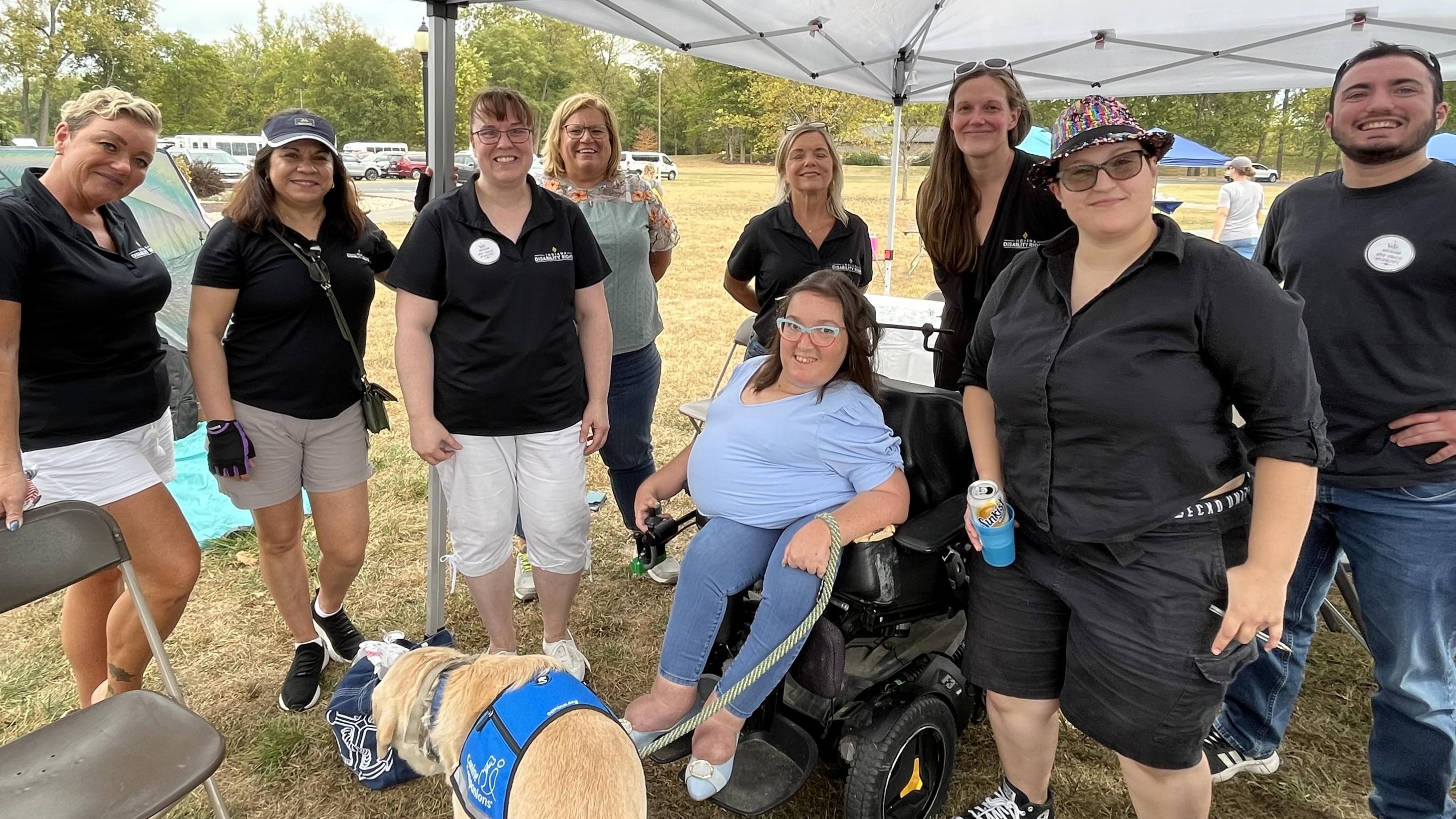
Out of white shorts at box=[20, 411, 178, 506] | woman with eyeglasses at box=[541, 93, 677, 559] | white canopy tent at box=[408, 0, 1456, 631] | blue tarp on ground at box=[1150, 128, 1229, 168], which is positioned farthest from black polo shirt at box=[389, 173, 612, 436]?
blue tarp on ground at box=[1150, 128, 1229, 168]

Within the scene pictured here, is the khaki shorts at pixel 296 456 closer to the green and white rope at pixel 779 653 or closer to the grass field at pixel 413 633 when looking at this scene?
the grass field at pixel 413 633

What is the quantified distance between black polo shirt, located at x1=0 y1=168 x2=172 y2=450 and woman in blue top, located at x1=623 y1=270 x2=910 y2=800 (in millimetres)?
1545

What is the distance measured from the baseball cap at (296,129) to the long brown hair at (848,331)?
144 cm

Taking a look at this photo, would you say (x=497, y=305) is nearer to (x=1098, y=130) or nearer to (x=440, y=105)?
(x=440, y=105)

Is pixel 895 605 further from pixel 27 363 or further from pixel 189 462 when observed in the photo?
pixel 189 462

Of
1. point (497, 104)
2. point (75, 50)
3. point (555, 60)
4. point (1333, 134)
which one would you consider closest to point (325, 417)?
point (497, 104)

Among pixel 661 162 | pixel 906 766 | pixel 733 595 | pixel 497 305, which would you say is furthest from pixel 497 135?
pixel 661 162

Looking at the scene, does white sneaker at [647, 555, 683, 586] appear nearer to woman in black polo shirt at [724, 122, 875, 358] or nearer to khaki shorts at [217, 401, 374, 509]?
woman in black polo shirt at [724, 122, 875, 358]

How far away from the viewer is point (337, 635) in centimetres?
290

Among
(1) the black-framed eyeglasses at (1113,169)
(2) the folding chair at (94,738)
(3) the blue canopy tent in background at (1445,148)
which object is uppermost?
(3) the blue canopy tent in background at (1445,148)

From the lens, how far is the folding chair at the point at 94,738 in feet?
5.23

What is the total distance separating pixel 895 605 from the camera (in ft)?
6.86

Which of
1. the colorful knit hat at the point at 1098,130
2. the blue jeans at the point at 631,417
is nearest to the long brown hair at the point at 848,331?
the colorful knit hat at the point at 1098,130

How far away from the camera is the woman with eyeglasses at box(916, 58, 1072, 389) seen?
8.13 feet
